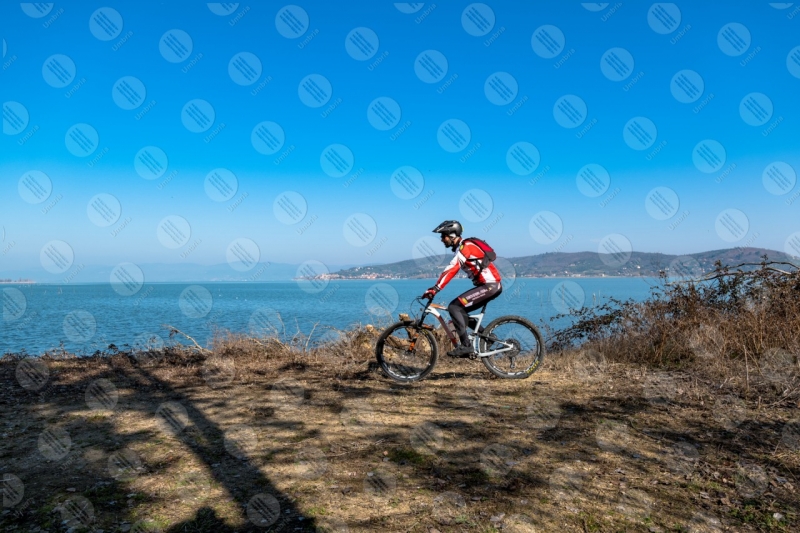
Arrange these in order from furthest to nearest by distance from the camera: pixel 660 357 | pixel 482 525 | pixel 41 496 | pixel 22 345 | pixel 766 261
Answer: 1. pixel 22 345
2. pixel 766 261
3. pixel 660 357
4. pixel 41 496
5. pixel 482 525

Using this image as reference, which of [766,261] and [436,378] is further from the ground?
[766,261]

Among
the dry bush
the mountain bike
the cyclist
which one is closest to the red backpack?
the cyclist

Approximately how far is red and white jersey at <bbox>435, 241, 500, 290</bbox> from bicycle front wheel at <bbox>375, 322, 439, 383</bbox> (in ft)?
3.81

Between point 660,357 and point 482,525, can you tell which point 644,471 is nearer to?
point 482,525

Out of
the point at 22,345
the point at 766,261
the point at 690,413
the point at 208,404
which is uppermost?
the point at 766,261

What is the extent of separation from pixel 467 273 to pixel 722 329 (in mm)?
4959

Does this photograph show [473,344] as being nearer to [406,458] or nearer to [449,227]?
[449,227]

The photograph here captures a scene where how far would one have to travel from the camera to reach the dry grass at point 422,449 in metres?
3.88

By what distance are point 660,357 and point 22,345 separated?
2689 centimetres

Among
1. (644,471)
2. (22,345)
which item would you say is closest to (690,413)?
(644,471)

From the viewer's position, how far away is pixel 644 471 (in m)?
4.53

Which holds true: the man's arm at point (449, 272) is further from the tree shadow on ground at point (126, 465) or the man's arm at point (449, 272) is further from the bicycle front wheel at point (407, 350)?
the tree shadow on ground at point (126, 465)

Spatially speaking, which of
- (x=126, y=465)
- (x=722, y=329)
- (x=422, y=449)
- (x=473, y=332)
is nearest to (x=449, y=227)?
(x=473, y=332)

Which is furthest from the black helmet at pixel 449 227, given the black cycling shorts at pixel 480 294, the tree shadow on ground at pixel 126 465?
the tree shadow on ground at pixel 126 465
